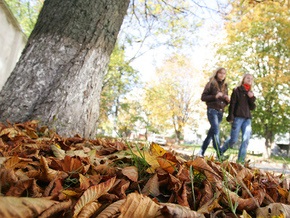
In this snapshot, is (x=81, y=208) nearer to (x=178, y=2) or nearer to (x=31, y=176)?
(x=31, y=176)

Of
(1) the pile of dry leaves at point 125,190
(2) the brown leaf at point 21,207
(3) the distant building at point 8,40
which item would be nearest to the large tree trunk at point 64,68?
(1) the pile of dry leaves at point 125,190

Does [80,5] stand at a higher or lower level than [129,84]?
lower

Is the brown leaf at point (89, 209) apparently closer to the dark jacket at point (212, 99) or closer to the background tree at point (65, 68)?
the background tree at point (65, 68)

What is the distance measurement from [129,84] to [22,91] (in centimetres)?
1234

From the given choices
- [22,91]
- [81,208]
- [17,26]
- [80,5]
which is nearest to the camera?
[81,208]

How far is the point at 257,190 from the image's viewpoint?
127 cm

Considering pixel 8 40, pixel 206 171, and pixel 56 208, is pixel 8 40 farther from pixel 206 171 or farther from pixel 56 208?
pixel 56 208

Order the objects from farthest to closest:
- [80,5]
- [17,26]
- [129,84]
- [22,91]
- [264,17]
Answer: [129,84] < [264,17] < [17,26] < [80,5] < [22,91]

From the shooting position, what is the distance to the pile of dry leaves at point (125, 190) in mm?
828

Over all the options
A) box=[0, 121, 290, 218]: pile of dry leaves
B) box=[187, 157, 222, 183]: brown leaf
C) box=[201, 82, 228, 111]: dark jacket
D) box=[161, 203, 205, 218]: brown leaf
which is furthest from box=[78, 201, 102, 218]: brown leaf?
box=[201, 82, 228, 111]: dark jacket

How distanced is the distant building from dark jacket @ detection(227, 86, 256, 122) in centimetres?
534

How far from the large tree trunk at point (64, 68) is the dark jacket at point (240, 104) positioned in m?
3.10

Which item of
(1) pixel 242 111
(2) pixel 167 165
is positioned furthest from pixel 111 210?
(1) pixel 242 111

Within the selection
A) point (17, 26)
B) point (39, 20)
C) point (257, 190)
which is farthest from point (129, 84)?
point (257, 190)
